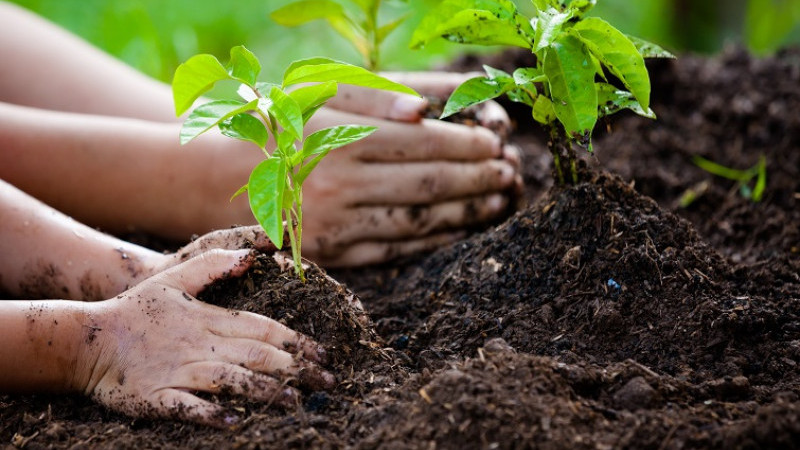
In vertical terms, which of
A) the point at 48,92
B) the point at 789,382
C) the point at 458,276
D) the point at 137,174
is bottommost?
the point at 789,382

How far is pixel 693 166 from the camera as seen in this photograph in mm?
2217

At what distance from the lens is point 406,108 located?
1.80 metres

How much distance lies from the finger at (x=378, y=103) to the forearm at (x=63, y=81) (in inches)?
22.7

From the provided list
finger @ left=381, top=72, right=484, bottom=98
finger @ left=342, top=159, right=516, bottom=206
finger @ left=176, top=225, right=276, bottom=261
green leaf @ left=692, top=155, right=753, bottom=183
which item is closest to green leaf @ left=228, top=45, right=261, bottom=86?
finger @ left=176, top=225, right=276, bottom=261

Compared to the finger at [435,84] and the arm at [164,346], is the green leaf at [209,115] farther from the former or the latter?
the finger at [435,84]

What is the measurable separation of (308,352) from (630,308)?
1.72 feet

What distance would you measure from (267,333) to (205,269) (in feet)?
0.51

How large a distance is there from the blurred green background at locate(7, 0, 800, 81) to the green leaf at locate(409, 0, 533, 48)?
1919 millimetres

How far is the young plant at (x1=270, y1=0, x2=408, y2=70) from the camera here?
5.46ft

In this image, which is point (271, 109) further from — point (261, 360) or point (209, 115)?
point (261, 360)

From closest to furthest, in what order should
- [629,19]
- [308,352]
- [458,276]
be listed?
1. [308,352]
2. [458,276]
3. [629,19]

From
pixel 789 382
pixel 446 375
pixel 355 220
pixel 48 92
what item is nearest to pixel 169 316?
pixel 446 375

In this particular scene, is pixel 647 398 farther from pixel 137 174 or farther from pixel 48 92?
pixel 48 92

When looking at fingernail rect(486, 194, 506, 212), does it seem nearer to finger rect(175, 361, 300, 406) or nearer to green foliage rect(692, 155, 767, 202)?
green foliage rect(692, 155, 767, 202)
